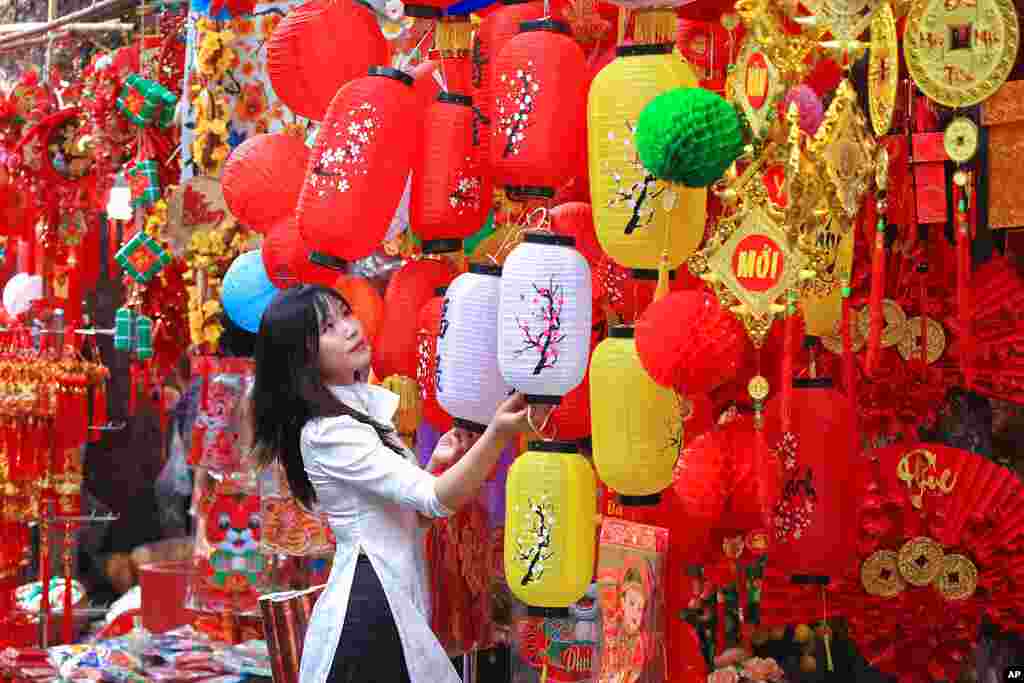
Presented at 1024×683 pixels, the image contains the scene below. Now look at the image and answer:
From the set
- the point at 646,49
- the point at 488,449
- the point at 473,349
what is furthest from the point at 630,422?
the point at 646,49

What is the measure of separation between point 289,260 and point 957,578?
1.61 m

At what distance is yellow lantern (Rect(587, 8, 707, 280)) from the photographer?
7.82ft

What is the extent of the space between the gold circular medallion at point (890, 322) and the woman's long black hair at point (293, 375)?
3.53 feet

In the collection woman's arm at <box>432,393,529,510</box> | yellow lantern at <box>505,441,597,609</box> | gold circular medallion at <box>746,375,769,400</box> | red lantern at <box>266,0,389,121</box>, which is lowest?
yellow lantern at <box>505,441,597,609</box>

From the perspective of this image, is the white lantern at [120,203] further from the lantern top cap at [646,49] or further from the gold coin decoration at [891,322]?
the lantern top cap at [646,49]

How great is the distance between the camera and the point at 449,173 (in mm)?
2844

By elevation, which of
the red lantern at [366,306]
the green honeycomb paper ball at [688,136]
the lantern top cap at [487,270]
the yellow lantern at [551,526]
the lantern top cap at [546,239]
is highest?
the green honeycomb paper ball at [688,136]

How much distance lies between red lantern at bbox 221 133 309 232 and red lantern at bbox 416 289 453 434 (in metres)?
0.52

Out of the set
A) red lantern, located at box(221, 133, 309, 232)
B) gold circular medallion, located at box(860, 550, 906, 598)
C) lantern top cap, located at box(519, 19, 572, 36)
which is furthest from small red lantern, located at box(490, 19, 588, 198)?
gold circular medallion, located at box(860, 550, 906, 598)

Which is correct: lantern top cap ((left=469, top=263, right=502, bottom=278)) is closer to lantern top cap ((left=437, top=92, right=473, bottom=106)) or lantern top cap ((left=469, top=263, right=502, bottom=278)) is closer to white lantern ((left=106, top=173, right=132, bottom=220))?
lantern top cap ((left=437, top=92, right=473, bottom=106))

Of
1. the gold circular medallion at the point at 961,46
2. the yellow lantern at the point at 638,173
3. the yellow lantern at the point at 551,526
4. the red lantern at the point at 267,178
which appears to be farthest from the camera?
the red lantern at the point at 267,178

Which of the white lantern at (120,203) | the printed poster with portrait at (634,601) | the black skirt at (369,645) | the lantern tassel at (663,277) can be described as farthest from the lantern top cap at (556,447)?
the white lantern at (120,203)

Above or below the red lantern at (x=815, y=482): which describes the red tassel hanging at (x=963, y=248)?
above

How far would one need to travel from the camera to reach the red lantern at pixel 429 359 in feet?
9.45
